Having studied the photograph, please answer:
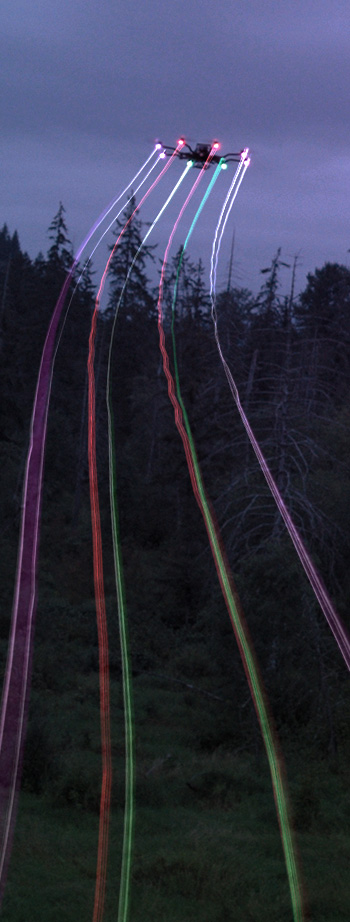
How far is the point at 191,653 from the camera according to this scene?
23.5 m

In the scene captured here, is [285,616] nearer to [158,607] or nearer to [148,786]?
[148,786]

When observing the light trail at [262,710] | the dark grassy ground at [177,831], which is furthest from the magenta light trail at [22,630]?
the light trail at [262,710]

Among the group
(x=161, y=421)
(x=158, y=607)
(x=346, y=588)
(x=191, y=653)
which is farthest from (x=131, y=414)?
(x=346, y=588)

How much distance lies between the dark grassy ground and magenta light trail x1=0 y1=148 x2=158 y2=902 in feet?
0.75

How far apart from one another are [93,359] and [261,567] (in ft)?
82.2

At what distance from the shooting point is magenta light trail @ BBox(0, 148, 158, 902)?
39.3 feet

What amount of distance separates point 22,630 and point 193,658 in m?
4.10

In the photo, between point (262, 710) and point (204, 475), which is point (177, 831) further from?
point (204, 475)

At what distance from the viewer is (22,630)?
22.2 meters

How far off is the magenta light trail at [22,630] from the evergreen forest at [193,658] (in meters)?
0.23

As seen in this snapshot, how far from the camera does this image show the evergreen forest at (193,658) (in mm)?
10008

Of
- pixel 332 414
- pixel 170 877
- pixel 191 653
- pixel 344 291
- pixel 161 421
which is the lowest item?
pixel 170 877

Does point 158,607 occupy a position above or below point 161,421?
below

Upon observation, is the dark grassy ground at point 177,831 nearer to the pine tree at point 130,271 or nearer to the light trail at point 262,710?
the light trail at point 262,710
